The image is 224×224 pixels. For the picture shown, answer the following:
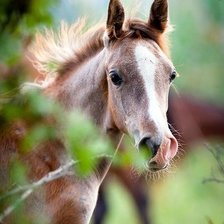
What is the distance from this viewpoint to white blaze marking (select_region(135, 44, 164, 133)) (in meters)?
4.01

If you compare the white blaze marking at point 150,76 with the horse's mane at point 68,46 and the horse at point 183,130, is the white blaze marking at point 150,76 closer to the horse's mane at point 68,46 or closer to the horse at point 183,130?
the horse's mane at point 68,46

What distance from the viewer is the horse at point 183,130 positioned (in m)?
9.59

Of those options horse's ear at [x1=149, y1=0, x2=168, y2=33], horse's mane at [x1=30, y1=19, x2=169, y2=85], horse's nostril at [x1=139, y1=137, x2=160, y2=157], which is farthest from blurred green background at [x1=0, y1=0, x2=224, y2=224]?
horse's nostril at [x1=139, y1=137, x2=160, y2=157]

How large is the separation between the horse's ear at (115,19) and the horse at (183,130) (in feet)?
15.8

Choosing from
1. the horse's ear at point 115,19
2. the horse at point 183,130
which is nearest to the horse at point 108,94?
the horse's ear at point 115,19

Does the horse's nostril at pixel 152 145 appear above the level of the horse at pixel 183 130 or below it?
above

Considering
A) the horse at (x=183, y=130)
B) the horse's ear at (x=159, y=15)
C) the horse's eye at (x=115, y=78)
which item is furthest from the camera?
the horse at (x=183, y=130)

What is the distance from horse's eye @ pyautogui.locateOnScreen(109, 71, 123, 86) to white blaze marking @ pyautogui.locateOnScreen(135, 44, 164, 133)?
15cm

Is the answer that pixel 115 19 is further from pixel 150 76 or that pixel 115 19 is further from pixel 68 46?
pixel 150 76

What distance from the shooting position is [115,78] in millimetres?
4336

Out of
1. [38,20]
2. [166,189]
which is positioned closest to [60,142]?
[38,20]

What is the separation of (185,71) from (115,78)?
1511cm

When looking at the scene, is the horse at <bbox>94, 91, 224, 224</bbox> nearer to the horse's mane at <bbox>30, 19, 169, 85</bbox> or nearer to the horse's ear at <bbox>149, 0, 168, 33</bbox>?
the horse's mane at <bbox>30, 19, 169, 85</bbox>

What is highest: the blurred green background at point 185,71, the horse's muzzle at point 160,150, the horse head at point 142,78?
the horse head at point 142,78
